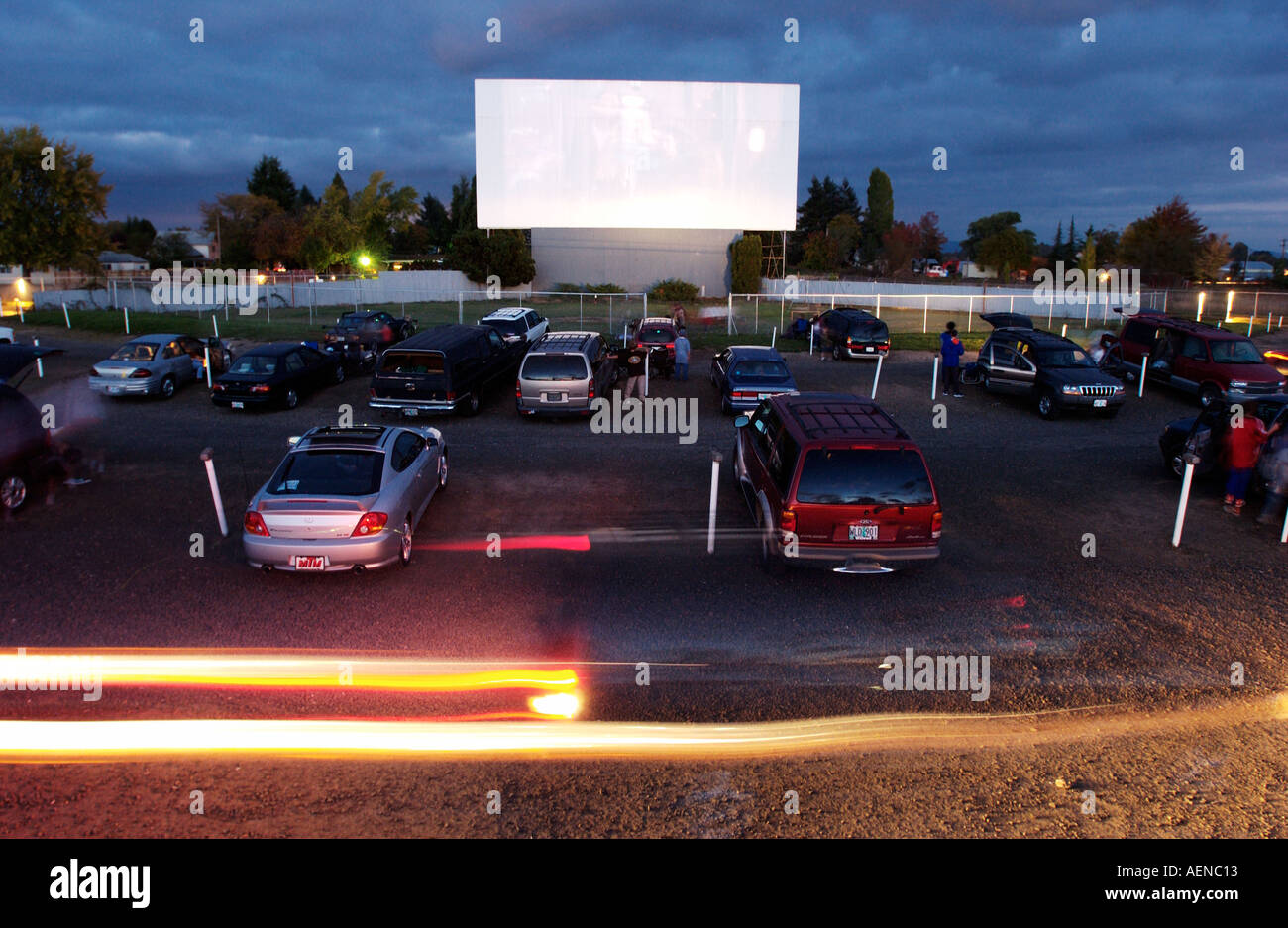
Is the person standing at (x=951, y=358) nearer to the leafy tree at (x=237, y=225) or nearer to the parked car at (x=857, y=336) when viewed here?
the parked car at (x=857, y=336)

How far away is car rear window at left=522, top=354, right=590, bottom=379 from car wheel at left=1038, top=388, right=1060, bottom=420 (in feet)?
32.4

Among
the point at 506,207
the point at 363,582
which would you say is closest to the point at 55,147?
the point at 506,207

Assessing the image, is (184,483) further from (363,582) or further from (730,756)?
(730,756)

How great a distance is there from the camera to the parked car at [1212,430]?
1184 cm

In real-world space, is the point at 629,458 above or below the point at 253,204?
below

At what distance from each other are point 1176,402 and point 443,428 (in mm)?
16859

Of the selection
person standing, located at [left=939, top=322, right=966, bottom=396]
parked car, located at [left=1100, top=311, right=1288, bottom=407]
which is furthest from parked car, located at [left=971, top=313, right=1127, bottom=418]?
parked car, located at [left=1100, top=311, right=1288, bottom=407]

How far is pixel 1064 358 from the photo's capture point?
61.5 feet

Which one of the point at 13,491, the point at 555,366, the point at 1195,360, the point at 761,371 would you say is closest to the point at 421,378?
the point at 555,366

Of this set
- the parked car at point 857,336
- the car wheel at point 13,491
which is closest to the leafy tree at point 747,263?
the parked car at point 857,336

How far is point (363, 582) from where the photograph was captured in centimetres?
891

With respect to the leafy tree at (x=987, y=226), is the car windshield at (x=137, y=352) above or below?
below

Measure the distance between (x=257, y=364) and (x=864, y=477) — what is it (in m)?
14.7

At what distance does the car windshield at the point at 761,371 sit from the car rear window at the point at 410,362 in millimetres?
6100
